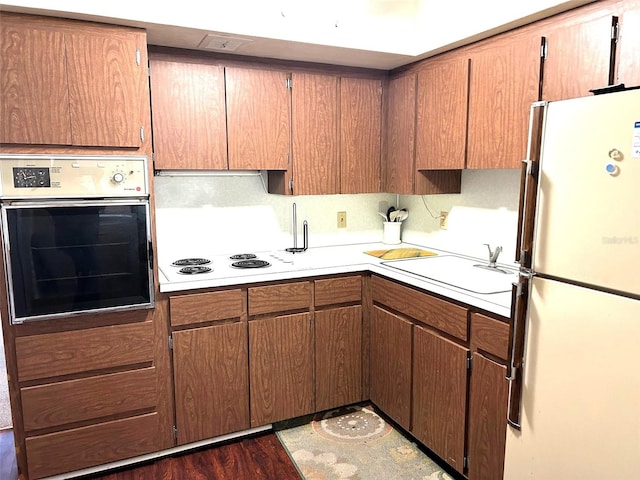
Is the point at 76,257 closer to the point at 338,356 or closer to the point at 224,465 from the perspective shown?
the point at 224,465

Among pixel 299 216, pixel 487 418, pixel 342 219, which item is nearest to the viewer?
pixel 487 418

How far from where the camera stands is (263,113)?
8.67 ft

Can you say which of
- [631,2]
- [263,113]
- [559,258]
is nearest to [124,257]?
[263,113]

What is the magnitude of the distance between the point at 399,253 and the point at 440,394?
3.29ft

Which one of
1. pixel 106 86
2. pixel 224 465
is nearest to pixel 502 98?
A: pixel 106 86

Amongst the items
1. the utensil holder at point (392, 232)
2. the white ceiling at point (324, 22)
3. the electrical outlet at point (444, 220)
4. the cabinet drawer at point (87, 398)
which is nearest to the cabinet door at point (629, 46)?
the white ceiling at point (324, 22)

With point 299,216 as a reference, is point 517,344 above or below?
below

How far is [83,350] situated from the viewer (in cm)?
213

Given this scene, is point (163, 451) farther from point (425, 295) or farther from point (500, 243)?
point (500, 243)

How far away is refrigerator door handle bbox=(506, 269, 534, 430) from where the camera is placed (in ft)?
5.24

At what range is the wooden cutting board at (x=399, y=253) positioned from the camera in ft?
9.52

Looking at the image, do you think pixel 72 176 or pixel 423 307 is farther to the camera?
pixel 423 307

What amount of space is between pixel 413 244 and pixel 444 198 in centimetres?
44

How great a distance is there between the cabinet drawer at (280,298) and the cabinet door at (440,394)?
625 millimetres
